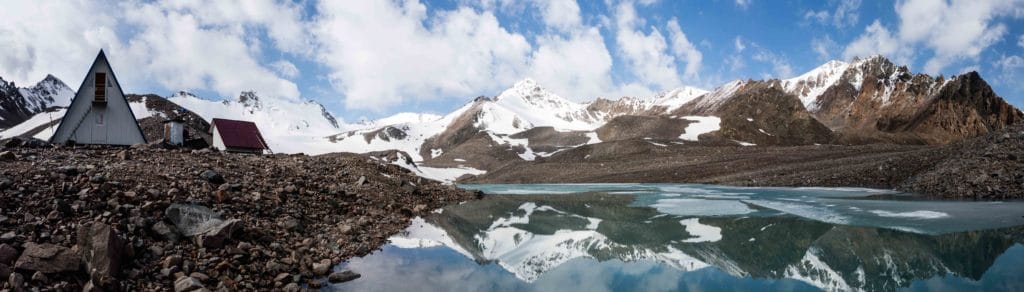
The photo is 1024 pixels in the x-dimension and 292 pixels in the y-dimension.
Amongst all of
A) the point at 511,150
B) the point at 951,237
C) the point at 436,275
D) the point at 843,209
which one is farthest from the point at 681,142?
the point at 436,275

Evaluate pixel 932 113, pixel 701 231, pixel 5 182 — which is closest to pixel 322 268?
pixel 5 182

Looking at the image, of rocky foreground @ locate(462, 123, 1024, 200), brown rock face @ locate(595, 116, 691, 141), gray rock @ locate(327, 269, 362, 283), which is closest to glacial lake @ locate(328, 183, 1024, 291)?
gray rock @ locate(327, 269, 362, 283)

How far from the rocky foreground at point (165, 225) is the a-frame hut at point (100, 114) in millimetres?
8420

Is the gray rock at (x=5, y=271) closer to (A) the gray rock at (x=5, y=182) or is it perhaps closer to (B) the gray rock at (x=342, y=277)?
(A) the gray rock at (x=5, y=182)

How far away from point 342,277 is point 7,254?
4.55 meters

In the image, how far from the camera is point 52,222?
8.50 m

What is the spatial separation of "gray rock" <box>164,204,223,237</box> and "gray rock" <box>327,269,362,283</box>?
2717 mm

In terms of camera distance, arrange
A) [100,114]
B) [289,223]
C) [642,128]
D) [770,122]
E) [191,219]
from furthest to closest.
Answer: [642,128]
[770,122]
[100,114]
[289,223]
[191,219]

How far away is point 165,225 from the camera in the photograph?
938 cm

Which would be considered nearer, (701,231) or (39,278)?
(39,278)

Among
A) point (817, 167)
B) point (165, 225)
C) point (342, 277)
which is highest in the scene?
point (817, 167)

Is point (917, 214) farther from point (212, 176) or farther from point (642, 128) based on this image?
point (642, 128)

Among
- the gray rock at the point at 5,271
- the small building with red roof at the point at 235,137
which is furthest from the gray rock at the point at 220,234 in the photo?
the small building with red roof at the point at 235,137

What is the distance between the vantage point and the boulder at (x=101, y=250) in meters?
7.11
